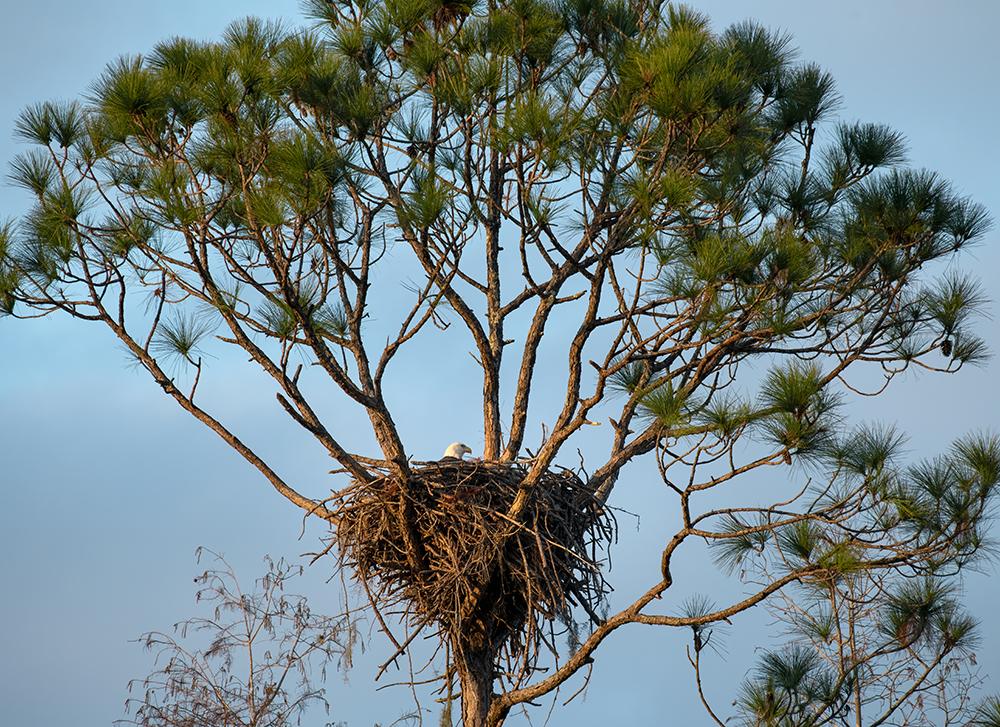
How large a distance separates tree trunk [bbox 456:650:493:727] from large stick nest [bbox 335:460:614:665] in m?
0.05

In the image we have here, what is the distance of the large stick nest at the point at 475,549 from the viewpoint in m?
5.37

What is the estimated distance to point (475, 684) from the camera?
18.3ft

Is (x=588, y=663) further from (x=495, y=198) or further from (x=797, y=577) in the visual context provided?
(x=495, y=198)

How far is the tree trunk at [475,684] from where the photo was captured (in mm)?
5520

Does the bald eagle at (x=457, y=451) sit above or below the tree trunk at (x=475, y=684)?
above

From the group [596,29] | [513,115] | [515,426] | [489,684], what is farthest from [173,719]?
[596,29]

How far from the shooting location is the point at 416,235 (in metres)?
6.01

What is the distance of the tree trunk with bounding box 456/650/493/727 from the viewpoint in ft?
18.1

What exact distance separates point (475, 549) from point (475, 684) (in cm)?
62

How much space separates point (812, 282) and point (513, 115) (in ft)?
4.54

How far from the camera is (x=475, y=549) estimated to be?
17.5ft

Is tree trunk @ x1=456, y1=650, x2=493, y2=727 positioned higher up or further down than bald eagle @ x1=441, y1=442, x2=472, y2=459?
further down

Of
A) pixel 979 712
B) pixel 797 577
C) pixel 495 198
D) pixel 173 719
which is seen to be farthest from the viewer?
pixel 173 719

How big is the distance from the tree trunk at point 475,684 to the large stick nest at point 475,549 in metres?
0.05
